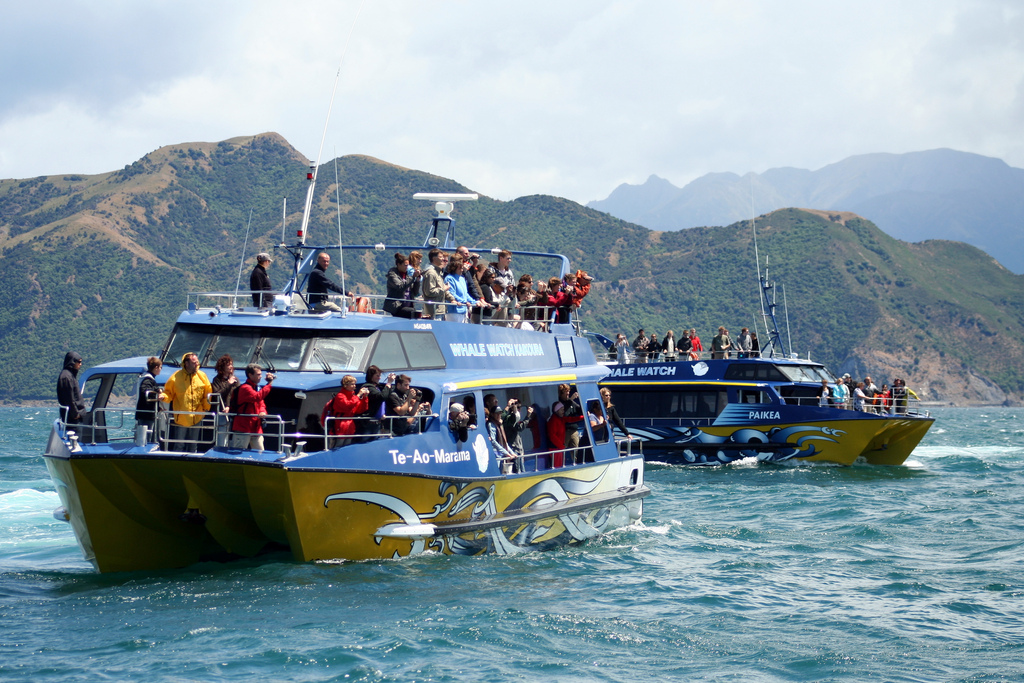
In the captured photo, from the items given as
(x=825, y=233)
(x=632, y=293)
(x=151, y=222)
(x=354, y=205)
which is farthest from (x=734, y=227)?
(x=151, y=222)

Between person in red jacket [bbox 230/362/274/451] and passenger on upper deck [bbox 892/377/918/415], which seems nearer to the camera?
person in red jacket [bbox 230/362/274/451]

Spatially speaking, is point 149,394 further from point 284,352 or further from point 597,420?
point 597,420

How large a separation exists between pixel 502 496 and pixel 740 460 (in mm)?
18506

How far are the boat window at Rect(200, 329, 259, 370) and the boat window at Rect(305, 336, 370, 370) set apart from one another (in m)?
0.77

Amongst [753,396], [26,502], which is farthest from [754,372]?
[26,502]

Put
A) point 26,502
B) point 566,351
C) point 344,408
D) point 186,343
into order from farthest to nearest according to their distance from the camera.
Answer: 1. point 26,502
2. point 566,351
3. point 186,343
4. point 344,408

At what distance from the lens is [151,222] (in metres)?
154

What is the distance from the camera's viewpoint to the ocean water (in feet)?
30.9

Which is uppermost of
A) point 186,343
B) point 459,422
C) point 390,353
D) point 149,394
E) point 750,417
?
point 186,343

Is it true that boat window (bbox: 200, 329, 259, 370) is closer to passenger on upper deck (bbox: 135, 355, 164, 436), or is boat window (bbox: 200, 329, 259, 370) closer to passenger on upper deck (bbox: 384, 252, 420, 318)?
passenger on upper deck (bbox: 135, 355, 164, 436)

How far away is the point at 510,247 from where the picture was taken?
139m

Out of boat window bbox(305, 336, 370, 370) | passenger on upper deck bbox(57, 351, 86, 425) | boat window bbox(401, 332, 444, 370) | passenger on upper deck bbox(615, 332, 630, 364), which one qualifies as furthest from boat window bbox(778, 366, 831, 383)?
passenger on upper deck bbox(57, 351, 86, 425)

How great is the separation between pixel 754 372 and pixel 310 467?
21.7 meters

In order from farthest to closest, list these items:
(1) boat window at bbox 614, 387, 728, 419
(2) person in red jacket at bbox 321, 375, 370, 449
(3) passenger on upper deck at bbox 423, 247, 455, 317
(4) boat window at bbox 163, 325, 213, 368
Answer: (1) boat window at bbox 614, 387, 728, 419
(3) passenger on upper deck at bbox 423, 247, 455, 317
(4) boat window at bbox 163, 325, 213, 368
(2) person in red jacket at bbox 321, 375, 370, 449
